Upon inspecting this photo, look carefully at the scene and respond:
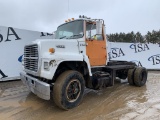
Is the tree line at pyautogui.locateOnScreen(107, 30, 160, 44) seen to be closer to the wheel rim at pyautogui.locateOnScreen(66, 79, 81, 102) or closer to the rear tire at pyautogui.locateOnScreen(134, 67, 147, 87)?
the rear tire at pyautogui.locateOnScreen(134, 67, 147, 87)

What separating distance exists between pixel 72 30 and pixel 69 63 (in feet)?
4.00

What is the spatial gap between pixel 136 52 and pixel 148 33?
41.4m

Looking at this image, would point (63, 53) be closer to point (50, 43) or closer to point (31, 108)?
point (50, 43)

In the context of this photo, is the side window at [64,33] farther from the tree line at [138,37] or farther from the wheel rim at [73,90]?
the tree line at [138,37]

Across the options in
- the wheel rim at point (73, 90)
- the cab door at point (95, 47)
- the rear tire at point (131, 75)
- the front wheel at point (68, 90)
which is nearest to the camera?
the front wheel at point (68, 90)

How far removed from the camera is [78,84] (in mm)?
5297

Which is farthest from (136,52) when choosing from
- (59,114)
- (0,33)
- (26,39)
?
(59,114)

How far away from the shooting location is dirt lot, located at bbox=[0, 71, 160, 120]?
4.61m

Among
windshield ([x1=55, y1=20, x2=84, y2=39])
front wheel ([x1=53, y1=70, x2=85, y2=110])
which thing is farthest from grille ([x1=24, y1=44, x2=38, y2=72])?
windshield ([x1=55, y1=20, x2=84, y2=39])

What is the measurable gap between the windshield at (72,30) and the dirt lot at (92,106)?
2114mm

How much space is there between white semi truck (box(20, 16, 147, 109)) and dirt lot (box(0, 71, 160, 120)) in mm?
381

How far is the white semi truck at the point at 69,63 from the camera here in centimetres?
480

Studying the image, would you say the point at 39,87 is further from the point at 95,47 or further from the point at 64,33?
the point at 95,47

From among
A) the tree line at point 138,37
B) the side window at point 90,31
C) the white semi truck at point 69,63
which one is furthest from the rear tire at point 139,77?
the tree line at point 138,37
